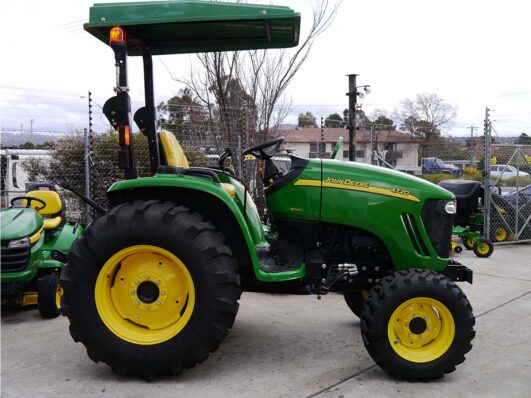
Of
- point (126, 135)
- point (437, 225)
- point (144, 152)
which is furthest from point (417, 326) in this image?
point (144, 152)

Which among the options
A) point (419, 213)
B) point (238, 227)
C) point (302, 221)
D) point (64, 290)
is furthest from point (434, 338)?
point (64, 290)

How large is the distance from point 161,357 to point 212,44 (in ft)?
8.35

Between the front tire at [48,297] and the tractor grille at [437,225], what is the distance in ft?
11.7

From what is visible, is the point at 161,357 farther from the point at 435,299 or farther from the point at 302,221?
the point at 435,299

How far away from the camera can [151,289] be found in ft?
12.0

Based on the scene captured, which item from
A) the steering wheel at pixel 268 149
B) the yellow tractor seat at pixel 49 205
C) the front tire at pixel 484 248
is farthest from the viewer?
the front tire at pixel 484 248

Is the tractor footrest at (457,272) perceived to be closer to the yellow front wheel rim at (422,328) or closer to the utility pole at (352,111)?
the yellow front wheel rim at (422,328)

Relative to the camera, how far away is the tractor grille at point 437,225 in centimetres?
399

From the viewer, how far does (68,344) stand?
171 inches

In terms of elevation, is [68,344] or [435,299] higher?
[435,299]

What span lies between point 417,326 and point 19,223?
3.93m

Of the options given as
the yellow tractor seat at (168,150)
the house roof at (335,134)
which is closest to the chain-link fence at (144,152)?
the house roof at (335,134)

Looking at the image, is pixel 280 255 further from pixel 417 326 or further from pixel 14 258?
pixel 14 258

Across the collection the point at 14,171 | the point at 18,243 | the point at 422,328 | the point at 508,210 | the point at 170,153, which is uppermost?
the point at 170,153
